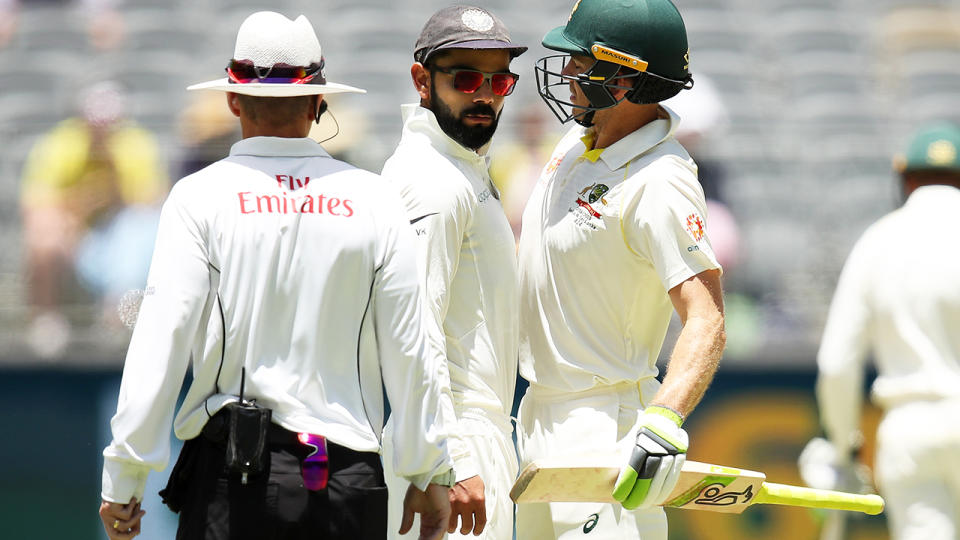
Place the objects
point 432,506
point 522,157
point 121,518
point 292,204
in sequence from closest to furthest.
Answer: point 121,518, point 292,204, point 432,506, point 522,157

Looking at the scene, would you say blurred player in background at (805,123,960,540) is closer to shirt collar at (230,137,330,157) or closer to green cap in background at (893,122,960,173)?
green cap in background at (893,122,960,173)

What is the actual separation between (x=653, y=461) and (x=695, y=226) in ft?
2.30

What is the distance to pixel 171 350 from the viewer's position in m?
3.07

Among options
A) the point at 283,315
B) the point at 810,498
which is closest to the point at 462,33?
the point at 283,315

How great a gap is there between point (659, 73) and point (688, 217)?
0.50 m

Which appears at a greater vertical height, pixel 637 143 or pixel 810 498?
pixel 637 143

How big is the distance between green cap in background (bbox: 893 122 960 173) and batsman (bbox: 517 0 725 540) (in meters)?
2.24

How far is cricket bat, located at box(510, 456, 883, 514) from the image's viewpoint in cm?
338

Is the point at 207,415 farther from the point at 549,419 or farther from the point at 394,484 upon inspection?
the point at 549,419

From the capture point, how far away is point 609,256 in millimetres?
3781

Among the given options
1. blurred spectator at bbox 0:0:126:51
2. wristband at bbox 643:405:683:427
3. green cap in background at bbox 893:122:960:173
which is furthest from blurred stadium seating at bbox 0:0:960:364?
wristband at bbox 643:405:683:427

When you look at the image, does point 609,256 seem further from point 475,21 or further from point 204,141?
point 204,141

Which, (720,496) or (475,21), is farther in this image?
(475,21)

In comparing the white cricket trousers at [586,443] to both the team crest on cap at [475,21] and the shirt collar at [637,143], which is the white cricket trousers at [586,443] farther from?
the team crest on cap at [475,21]
